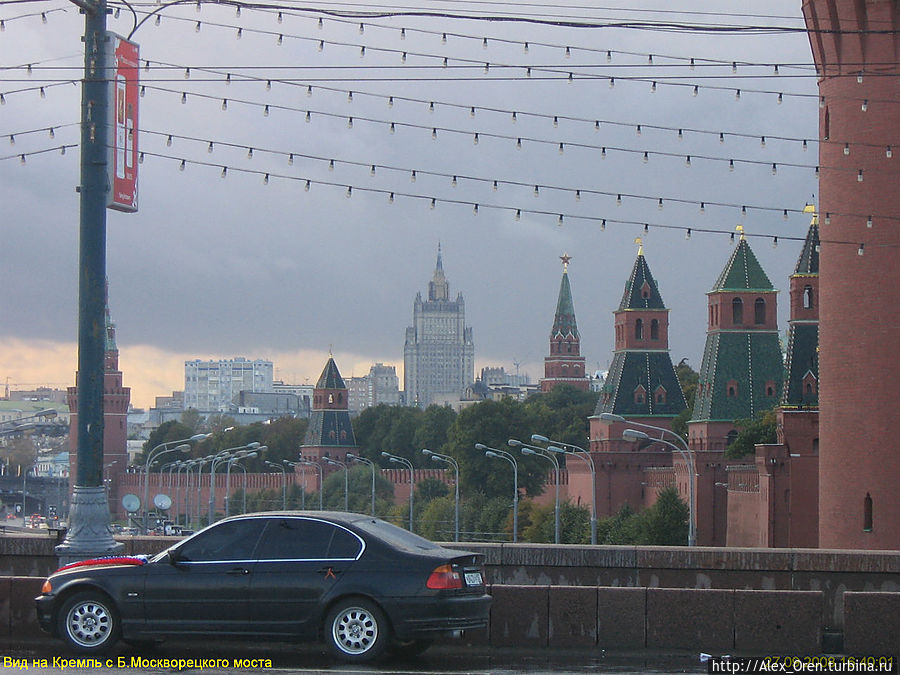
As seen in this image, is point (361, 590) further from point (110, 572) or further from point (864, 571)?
point (864, 571)

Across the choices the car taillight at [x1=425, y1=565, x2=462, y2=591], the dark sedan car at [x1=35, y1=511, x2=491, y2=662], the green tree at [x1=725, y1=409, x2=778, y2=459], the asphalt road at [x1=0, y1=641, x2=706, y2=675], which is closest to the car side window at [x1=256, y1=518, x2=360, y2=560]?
the dark sedan car at [x1=35, y1=511, x2=491, y2=662]

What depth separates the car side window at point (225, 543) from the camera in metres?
15.4

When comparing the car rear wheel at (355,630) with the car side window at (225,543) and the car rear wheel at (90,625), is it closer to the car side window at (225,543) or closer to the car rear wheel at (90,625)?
the car side window at (225,543)

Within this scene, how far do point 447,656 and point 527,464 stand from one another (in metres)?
97.2

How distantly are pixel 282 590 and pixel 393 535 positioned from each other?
1.17 m

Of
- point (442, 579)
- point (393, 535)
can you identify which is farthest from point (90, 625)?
point (442, 579)

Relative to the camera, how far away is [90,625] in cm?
1539

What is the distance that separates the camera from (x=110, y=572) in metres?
15.5

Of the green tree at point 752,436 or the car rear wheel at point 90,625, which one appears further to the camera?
the green tree at point 752,436

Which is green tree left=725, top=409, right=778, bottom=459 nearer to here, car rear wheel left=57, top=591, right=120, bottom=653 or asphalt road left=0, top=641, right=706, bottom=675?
asphalt road left=0, top=641, right=706, bottom=675

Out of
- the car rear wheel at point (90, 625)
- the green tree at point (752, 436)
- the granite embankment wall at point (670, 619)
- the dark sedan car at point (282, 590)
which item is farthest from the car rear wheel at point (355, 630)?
the green tree at point (752, 436)

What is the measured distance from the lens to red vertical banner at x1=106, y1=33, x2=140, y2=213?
66.3 ft

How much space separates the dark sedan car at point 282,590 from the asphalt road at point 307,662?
249mm

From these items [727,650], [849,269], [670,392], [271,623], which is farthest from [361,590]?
[670,392]
